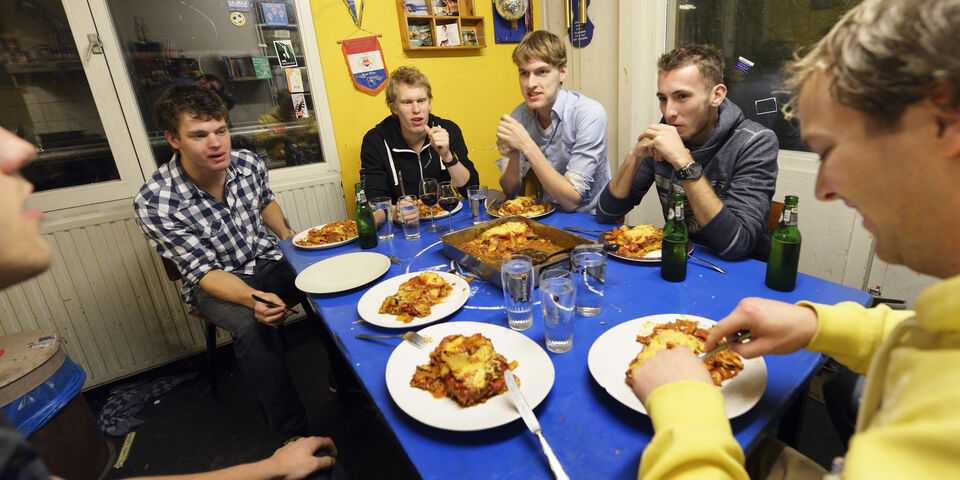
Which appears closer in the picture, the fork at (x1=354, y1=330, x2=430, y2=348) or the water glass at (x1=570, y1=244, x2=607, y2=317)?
the fork at (x1=354, y1=330, x2=430, y2=348)

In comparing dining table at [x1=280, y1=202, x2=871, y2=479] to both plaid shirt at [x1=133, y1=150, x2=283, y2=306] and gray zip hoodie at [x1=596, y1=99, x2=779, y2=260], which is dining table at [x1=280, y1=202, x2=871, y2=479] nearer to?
gray zip hoodie at [x1=596, y1=99, x2=779, y2=260]

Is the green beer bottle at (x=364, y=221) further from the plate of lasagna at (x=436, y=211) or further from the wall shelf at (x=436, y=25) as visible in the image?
the wall shelf at (x=436, y=25)

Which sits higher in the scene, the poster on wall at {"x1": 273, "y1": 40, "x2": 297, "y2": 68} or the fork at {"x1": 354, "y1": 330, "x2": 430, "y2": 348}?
the poster on wall at {"x1": 273, "y1": 40, "x2": 297, "y2": 68}

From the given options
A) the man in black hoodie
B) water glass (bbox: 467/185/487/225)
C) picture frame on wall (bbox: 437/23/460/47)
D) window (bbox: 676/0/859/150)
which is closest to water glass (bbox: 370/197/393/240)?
water glass (bbox: 467/185/487/225)

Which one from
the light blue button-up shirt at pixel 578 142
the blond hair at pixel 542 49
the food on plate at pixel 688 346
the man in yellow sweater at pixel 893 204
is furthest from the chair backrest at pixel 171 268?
the man in yellow sweater at pixel 893 204

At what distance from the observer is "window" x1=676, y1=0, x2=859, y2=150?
2.44m

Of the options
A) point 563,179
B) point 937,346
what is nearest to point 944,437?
point 937,346

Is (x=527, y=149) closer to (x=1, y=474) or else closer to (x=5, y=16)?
(x=1, y=474)

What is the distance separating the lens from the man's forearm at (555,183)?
2.22m

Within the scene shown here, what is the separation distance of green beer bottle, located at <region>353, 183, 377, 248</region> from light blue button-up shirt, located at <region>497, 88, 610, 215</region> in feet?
3.32

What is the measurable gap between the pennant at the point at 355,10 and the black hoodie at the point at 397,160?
80cm

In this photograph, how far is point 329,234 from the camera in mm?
2131

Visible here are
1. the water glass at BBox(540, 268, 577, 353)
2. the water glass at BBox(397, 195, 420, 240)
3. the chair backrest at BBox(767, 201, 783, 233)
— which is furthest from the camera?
→ the water glass at BBox(397, 195, 420, 240)

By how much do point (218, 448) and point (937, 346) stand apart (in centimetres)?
280
